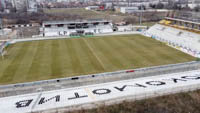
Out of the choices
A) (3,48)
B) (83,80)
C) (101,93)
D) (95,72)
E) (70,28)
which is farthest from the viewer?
(70,28)

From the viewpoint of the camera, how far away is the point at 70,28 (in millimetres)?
46438

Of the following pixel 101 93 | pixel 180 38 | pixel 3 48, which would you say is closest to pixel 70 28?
pixel 3 48

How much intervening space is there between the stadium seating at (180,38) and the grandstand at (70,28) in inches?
649

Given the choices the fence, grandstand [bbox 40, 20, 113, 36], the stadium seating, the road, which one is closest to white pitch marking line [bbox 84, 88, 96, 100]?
the road

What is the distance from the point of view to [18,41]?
1406 inches

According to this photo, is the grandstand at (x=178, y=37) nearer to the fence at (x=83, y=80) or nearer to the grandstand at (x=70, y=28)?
the fence at (x=83, y=80)

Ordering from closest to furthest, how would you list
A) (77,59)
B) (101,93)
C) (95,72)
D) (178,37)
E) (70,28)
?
(101,93), (95,72), (77,59), (178,37), (70,28)

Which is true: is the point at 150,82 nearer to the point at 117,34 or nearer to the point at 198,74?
the point at 198,74

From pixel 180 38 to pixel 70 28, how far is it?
30646 millimetres

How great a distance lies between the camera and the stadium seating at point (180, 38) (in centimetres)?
2717

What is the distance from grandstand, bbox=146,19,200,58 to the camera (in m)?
27.5

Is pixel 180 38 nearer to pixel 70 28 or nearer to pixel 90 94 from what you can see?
pixel 90 94

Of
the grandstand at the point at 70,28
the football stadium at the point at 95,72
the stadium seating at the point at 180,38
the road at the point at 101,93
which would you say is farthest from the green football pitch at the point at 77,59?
the grandstand at the point at 70,28

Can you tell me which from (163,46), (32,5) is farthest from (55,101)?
(32,5)
